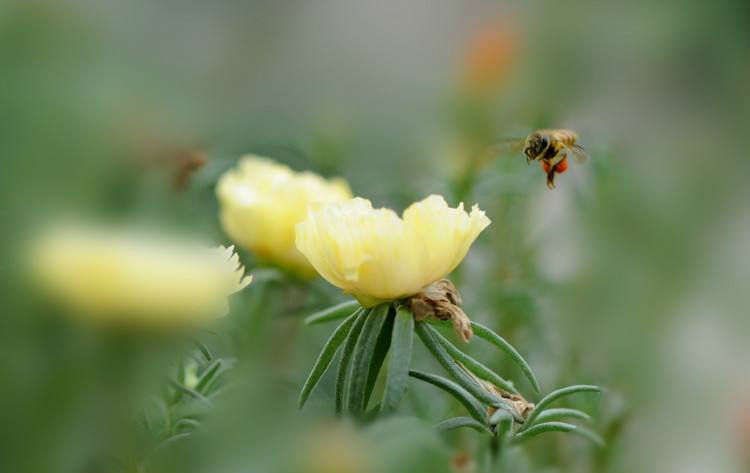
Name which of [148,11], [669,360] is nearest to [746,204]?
[669,360]

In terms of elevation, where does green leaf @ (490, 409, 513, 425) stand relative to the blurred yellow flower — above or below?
below

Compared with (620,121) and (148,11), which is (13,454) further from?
(620,121)

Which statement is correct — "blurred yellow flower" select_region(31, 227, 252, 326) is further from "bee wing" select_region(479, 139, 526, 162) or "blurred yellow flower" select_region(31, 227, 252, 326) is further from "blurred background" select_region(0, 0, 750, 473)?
"bee wing" select_region(479, 139, 526, 162)

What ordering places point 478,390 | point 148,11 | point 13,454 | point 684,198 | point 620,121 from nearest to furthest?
point 13,454 < point 478,390 < point 148,11 < point 684,198 < point 620,121

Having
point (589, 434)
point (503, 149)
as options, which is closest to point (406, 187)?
point (503, 149)

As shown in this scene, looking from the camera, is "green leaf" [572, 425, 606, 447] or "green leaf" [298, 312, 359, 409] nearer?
"green leaf" [298, 312, 359, 409]

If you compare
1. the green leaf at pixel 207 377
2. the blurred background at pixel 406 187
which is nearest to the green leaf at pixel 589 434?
the blurred background at pixel 406 187

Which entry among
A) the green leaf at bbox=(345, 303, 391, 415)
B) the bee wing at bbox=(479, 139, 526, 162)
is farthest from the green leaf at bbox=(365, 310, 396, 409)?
the bee wing at bbox=(479, 139, 526, 162)
